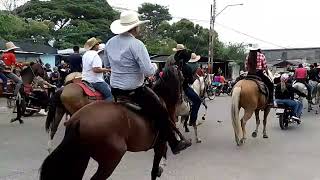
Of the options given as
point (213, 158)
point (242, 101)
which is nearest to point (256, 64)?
point (242, 101)

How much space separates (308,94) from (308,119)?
2450 millimetres

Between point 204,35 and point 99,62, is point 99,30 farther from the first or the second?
point 99,62

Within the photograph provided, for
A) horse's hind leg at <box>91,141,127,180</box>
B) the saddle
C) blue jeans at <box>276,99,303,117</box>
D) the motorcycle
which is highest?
the saddle

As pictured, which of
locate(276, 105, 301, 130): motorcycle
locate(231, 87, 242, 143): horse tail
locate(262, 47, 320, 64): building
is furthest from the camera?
locate(262, 47, 320, 64): building

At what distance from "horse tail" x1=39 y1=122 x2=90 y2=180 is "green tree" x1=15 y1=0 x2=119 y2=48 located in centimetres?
4357

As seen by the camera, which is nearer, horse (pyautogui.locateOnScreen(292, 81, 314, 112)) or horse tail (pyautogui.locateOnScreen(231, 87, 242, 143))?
horse tail (pyautogui.locateOnScreen(231, 87, 242, 143))

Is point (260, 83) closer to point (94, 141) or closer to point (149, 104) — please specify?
point (149, 104)

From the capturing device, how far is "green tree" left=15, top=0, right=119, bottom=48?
49641 mm

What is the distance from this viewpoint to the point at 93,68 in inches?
361

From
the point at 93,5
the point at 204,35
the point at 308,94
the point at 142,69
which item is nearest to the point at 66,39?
the point at 93,5

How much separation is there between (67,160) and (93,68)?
4.23 metres

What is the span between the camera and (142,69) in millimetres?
5906

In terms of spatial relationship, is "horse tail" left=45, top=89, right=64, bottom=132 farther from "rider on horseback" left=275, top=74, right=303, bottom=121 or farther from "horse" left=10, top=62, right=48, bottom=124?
"rider on horseback" left=275, top=74, right=303, bottom=121

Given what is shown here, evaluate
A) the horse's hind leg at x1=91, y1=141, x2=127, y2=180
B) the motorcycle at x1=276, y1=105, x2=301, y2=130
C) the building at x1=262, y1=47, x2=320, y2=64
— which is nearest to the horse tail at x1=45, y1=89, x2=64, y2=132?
the horse's hind leg at x1=91, y1=141, x2=127, y2=180
